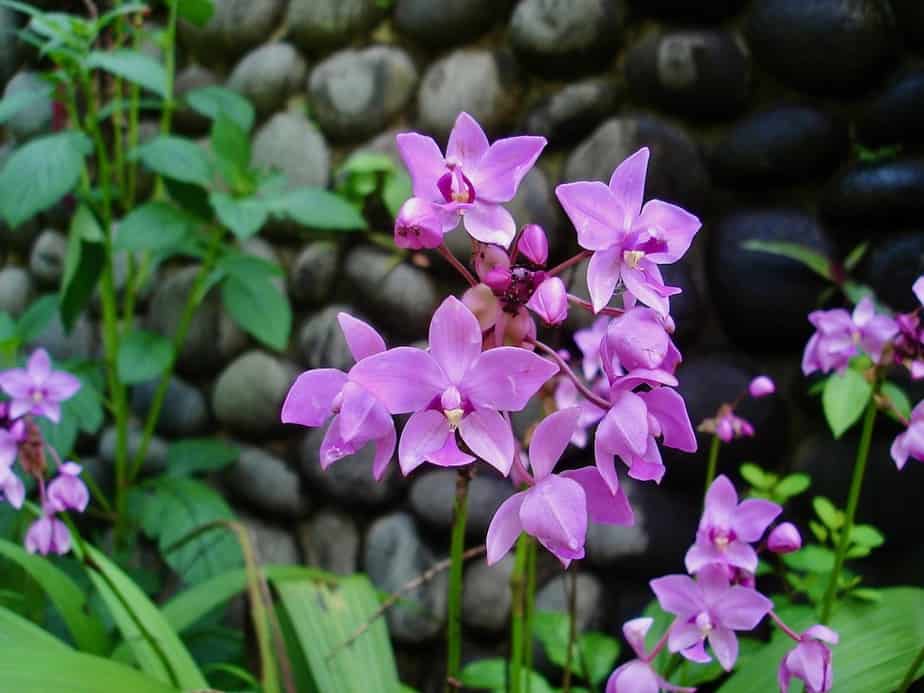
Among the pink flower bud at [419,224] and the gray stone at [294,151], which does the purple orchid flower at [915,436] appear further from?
the gray stone at [294,151]

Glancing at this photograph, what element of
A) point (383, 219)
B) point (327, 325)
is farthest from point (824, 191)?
point (327, 325)

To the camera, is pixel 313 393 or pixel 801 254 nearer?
pixel 313 393

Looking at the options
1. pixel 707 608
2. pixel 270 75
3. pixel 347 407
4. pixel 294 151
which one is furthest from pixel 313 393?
pixel 270 75

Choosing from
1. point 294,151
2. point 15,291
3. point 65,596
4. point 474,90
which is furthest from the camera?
point 15,291

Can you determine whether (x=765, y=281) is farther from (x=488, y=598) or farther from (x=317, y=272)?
(x=317, y=272)

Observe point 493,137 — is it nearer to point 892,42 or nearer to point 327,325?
point 327,325

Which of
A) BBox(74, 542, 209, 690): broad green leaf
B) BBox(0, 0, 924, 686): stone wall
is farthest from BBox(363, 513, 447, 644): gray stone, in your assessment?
BBox(74, 542, 209, 690): broad green leaf

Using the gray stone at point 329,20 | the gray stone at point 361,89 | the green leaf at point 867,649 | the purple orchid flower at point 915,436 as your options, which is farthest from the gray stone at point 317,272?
the purple orchid flower at point 915,436
